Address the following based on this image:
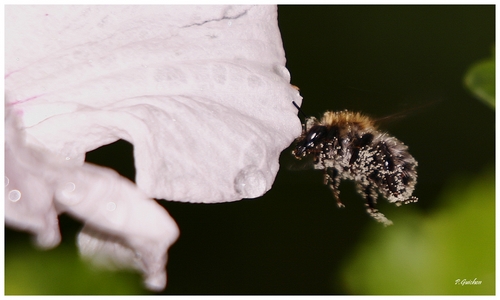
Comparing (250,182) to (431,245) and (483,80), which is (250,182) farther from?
(431,245)

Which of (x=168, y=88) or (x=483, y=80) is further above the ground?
(x=168, y=88)

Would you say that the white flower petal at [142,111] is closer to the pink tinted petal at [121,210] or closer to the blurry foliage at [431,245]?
the pink tinted petal at [121,210]

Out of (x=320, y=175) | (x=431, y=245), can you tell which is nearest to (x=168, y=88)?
(x=320, y=175)

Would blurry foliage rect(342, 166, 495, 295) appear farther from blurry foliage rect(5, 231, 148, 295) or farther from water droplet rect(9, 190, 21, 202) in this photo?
water droplet rect(9, 190, 21, 202)

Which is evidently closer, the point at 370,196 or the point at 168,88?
the point at 168,88

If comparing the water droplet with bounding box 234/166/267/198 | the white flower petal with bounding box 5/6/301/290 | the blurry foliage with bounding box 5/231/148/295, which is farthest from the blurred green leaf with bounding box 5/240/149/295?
the water droplet with bounding box 234/166/267/198

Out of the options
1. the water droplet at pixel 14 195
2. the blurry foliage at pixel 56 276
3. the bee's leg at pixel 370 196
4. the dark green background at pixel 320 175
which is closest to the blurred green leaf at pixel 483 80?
the dark green background at pixel 320 175
